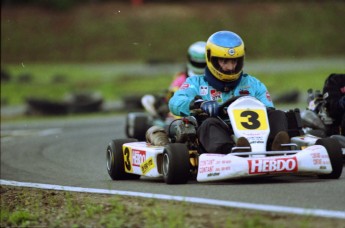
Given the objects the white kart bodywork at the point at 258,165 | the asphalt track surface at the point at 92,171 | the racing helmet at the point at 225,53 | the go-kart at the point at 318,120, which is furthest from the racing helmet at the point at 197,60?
the white kart bodywork at the point at 258,165

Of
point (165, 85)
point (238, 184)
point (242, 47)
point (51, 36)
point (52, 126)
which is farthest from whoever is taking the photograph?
point (51, 36)

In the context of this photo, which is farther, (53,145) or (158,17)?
(158,17)

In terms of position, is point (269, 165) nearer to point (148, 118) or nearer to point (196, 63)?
point (196, 63)

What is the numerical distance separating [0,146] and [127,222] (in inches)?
353

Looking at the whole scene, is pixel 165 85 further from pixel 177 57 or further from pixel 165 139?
pixel 165 139

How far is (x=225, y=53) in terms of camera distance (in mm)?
8719

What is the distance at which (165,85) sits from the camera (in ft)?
92.0

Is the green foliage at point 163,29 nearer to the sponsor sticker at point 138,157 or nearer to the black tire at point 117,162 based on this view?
the black tire at point 117,162

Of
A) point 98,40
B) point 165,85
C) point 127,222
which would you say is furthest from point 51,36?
point 127,222

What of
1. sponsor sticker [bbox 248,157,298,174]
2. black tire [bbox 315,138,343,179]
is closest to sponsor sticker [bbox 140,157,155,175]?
sponsor sticker [bbox 248,157,298,174]

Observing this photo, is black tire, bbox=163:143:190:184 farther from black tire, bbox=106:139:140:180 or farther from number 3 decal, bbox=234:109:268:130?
black tire, bbox=106:139:140:180

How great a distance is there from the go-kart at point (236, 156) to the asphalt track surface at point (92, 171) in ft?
0.35

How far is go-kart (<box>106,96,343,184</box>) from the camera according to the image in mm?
7496

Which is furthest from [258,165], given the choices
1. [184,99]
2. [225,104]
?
[184,99]
